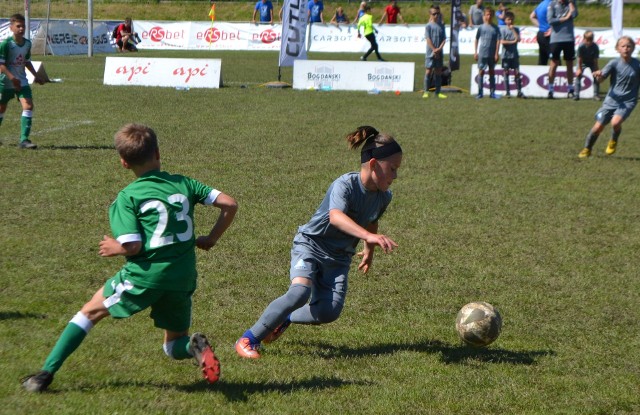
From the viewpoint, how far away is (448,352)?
19.3 feet

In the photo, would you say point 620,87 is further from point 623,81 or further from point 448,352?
point 448,352

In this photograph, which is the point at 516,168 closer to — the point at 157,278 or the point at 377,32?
the point at 157,278

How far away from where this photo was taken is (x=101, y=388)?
16.3 feet

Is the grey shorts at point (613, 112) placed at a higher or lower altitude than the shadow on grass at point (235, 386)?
higher

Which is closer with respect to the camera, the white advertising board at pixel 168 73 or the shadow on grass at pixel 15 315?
the shadow on grass at pixel 15 315

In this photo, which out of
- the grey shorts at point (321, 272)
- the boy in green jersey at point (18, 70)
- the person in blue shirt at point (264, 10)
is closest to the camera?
the grey shorts at point (321, 272)

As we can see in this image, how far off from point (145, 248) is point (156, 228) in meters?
0.12

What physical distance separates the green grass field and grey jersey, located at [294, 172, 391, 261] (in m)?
0.69

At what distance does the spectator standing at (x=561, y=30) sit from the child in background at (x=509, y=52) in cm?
87

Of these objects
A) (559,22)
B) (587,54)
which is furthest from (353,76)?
(587,54)

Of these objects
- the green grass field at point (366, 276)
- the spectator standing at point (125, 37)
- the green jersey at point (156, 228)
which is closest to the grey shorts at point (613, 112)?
the green grass field at point (366, 276)

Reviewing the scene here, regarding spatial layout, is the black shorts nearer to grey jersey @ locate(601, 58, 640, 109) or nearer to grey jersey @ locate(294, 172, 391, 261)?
grey jersey @ locate(601, 58, 640, 109)

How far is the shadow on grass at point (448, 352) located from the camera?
5727mm

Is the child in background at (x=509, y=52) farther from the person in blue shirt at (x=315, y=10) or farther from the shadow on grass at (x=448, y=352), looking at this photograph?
the shadow on grass at (x=448, y=352)
